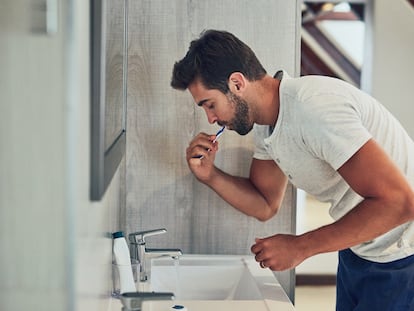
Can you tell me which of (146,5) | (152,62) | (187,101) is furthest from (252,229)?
(146,5)

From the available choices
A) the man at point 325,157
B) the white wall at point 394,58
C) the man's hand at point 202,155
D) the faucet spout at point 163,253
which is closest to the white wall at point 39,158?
the faucet spout at point 163,253

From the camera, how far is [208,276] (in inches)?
78.2

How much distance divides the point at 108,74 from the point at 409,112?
3.41m

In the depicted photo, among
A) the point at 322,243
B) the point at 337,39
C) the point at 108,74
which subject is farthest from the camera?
the point at 337,39

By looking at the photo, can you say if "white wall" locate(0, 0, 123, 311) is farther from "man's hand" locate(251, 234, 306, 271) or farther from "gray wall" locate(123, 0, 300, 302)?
"gray wall" locate(123, 0, 300, 302)

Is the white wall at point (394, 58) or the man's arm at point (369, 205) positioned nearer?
the man's arm at point (369, 205)

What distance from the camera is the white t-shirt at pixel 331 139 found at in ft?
5.19

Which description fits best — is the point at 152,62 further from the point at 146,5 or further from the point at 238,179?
the point at 238,179

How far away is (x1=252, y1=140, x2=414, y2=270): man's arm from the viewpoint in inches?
60.7

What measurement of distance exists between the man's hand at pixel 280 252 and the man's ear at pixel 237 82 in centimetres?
39

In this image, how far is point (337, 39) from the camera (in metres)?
7.87

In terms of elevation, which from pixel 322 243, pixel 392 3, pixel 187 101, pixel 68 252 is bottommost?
pixel 322 243

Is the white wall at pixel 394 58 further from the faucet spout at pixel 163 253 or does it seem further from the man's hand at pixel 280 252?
the faucet spout at pixel 163 253

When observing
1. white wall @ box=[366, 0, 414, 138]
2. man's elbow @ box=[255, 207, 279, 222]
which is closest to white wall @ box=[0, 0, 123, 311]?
man's elbow @ box=[255, 207, 279, 222]
